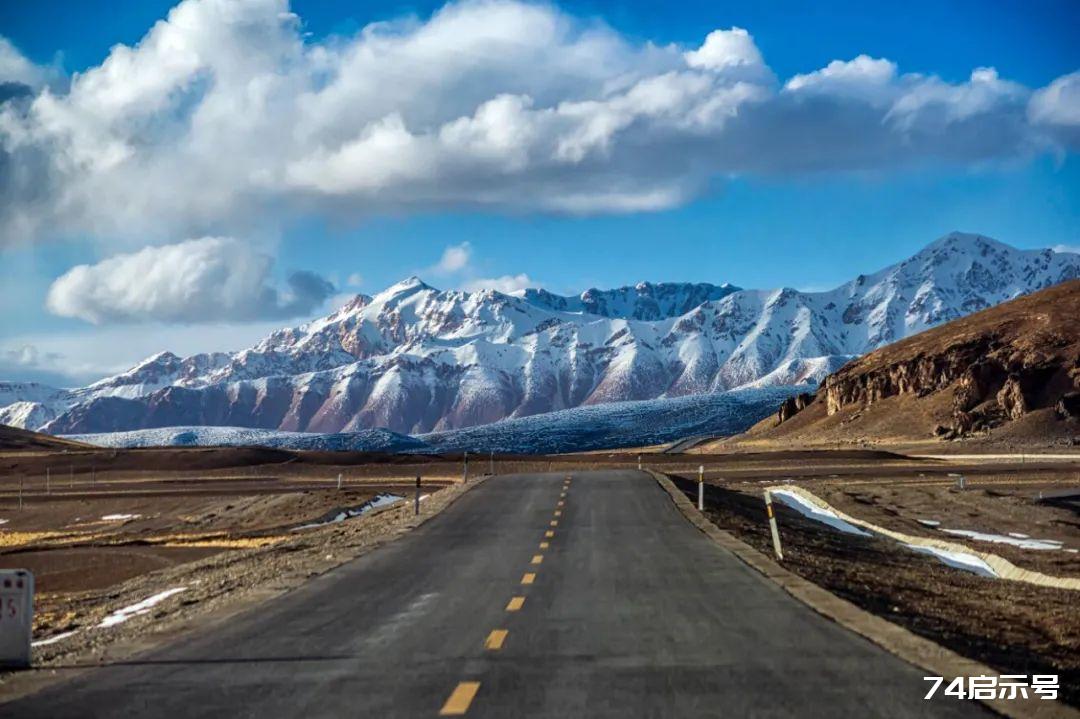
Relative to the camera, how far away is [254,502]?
5800cm

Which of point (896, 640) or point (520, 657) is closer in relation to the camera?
point (520, 657)

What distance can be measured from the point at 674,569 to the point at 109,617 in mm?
10189

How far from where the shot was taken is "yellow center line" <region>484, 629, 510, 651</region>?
11.6 meters

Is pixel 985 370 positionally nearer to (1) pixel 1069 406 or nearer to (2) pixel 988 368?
(2) pixel 988 368

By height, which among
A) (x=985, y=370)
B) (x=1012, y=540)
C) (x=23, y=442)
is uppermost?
(x=985, y=370)

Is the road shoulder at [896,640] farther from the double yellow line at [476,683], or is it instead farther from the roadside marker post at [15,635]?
the roadside marker post at [15,635]

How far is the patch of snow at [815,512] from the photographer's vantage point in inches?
1620

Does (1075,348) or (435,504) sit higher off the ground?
(1075,348)

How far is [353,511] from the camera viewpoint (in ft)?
171

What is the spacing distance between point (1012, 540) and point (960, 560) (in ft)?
30.9

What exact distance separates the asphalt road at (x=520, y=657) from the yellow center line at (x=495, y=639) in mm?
34

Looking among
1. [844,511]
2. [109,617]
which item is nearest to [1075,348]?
[844,511]

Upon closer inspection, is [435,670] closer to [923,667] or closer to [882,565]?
[923,667]

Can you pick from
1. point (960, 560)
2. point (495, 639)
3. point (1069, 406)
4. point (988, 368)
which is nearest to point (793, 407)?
point (988, 368)
